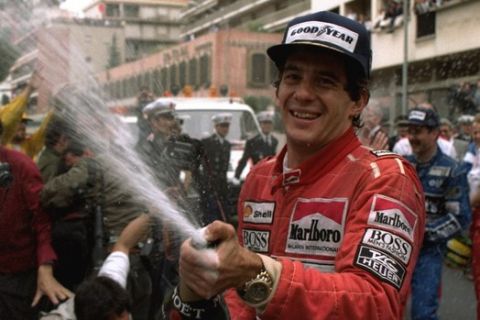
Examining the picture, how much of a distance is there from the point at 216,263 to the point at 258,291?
18 centimetres

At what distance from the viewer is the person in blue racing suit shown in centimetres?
512

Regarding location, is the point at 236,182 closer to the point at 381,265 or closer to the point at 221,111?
the point at 221,111

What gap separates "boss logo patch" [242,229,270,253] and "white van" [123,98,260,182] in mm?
8143

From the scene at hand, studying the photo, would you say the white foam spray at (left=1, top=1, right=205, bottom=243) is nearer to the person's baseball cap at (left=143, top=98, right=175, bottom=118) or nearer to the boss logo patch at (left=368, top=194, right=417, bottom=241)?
the boss logo patch at (left=368, top=194, right=417, bottom=241)

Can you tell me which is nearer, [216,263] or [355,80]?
[216,263]

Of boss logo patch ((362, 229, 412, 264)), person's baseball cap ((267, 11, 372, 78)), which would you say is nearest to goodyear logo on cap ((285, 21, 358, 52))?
person's baseball cap ((267, 11, 372, 78))

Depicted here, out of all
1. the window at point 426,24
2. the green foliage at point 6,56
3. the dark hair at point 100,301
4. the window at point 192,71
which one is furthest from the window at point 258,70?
the dark hair at point 100,301

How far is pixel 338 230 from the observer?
1.95 metres

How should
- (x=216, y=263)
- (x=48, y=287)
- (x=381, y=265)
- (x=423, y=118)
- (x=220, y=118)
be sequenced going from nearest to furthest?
(x=216, y=263) < (x=381, y=265) < (x=48, y=287) < (x=423, y=118) < (x=220, y=118)

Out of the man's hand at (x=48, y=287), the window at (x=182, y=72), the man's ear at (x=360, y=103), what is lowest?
the man's hand at (x=48, y=287)

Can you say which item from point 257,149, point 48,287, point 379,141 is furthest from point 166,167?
point 257,149

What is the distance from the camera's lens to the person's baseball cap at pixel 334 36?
198 cm

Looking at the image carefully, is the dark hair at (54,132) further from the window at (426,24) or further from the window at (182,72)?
the window at (426,24)

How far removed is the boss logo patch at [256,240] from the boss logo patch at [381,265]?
0.54 m
